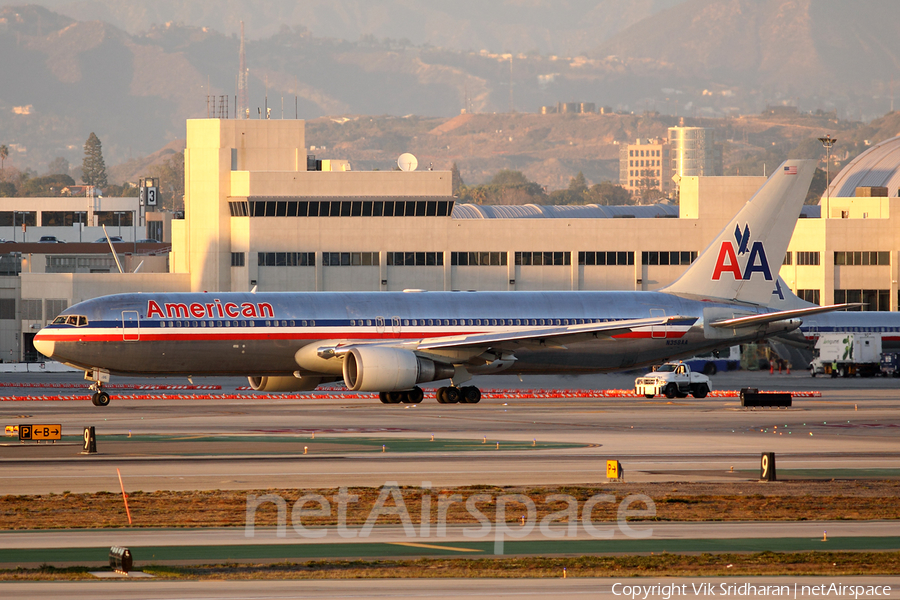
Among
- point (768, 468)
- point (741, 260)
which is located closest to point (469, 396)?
point (741, 260)

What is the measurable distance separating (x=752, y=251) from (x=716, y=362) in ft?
103

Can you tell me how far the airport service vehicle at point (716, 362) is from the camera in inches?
3391

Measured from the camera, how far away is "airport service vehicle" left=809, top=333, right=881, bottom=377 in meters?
84.8

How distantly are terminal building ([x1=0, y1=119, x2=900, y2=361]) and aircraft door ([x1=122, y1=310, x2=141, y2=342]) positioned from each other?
40.0 meters

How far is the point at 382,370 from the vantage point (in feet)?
163

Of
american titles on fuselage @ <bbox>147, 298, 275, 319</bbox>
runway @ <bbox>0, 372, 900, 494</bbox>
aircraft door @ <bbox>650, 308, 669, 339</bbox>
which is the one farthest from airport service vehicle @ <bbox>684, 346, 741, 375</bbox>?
american titles on fuselage @ <bbox>147, 298, 275, 319</bbox>

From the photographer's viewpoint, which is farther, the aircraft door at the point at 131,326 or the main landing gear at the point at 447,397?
the main landing gear at the point at 447,397

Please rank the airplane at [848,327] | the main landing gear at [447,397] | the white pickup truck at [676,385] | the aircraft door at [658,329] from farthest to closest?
the airplane at [848,327] < the white pickup truck at [676,385] < the aircraft door at [658,329] < the main landing gear at [447,397]

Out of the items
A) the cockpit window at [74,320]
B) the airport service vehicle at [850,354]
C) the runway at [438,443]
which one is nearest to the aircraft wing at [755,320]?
the runway at [438,443]

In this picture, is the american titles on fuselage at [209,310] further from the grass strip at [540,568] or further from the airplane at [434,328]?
the grass strip at [540,568]

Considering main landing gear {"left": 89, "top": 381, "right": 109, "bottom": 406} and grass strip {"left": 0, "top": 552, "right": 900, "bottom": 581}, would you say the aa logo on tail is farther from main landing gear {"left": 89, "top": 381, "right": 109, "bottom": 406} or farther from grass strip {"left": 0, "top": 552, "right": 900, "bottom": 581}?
grass strip {"left": 0, "top": 552, "right": 900, "bottom": 581}

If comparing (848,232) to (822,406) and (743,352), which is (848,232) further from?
(822,406)

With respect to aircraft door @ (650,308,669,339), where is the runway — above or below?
below

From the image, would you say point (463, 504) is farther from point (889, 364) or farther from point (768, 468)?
point (889, 364)
